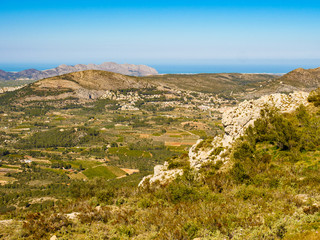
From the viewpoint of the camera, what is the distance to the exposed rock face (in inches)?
1154

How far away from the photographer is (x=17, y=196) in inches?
2318

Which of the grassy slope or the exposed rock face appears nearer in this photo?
the exposed rock face

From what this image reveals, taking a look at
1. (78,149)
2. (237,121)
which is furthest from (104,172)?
(237,121)

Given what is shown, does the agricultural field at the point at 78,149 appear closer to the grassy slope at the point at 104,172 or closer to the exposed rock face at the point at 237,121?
the grassy slope at the point at 104,172

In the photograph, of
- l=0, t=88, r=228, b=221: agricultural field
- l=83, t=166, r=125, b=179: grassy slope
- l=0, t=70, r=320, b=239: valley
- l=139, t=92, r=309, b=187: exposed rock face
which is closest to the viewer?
l=0, t=70, r=320, b=239: valley

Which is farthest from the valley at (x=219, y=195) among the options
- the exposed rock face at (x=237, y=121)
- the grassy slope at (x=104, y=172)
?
the grassy slope at (x=104, y=172)

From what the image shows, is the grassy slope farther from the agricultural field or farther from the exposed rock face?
the exposed rock face

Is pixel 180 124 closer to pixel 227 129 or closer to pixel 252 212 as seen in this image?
pixel 227 129

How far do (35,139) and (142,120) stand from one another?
249ft

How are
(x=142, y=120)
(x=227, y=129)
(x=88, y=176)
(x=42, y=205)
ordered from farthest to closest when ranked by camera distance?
1. (x=142, y=120)
2. (x=88, y=176)
3. (x=42, y=205)
4. (x=227, y=129)

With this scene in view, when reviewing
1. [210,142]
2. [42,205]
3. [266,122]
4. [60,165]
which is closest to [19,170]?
[60,165]

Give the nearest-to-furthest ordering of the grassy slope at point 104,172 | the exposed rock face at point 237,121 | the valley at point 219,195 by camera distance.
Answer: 1. the valley at point 219,195
2. the exposed rock face at point 237,121
3. the grassy slope at point 104,172

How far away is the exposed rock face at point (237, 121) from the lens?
29.3 metres

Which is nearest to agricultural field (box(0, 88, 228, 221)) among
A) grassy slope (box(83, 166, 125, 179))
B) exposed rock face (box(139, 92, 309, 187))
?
grassy slope (box(83, 166, 125, 179))
